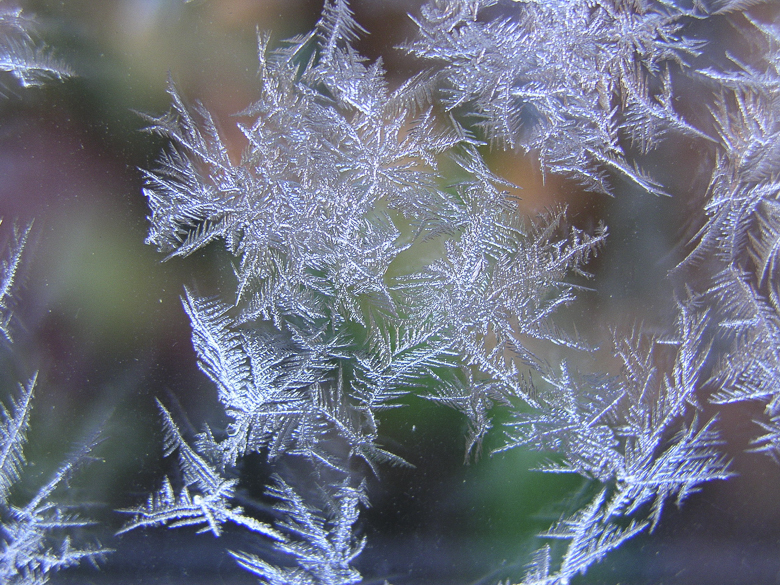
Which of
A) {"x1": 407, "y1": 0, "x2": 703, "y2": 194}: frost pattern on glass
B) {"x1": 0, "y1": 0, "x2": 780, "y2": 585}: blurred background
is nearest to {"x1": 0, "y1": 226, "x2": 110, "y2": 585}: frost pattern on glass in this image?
{"x1": 0, "y1": 0, "x2": 780, "y2": 585}: blurred background

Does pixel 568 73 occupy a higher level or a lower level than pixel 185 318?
higher

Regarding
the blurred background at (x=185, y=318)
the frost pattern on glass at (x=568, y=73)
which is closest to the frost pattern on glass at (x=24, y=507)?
the blurred background at (x=185, y=318)

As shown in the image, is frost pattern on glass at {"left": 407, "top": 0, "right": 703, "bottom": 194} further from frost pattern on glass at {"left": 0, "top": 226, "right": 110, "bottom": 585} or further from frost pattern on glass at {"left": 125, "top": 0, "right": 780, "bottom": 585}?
frost pattern on glass at {"left": 0, "top": 226, "right": 110, "bottom": 585}

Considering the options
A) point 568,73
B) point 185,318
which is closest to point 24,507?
point 185,318

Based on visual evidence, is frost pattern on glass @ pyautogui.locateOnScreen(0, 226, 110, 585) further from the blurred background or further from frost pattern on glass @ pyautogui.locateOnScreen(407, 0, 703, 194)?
frost pattern on glass @ pyautogui.locateOnScreen(407, 0, 703, 194)

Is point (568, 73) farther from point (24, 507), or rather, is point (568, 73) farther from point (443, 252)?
point (24, 507)

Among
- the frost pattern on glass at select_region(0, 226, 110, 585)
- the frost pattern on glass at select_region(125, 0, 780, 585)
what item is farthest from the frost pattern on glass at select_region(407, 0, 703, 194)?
the frost pattern on glass at select_region(0, 226, 110, 585)

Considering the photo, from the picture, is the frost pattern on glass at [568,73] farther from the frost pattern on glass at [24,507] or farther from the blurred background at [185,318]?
the frost pattern on glass at [24,507]

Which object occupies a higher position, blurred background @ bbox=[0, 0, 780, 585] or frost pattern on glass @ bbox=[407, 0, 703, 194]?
frost pattern on glass @ bbox=[407, 0, 703, 194]
